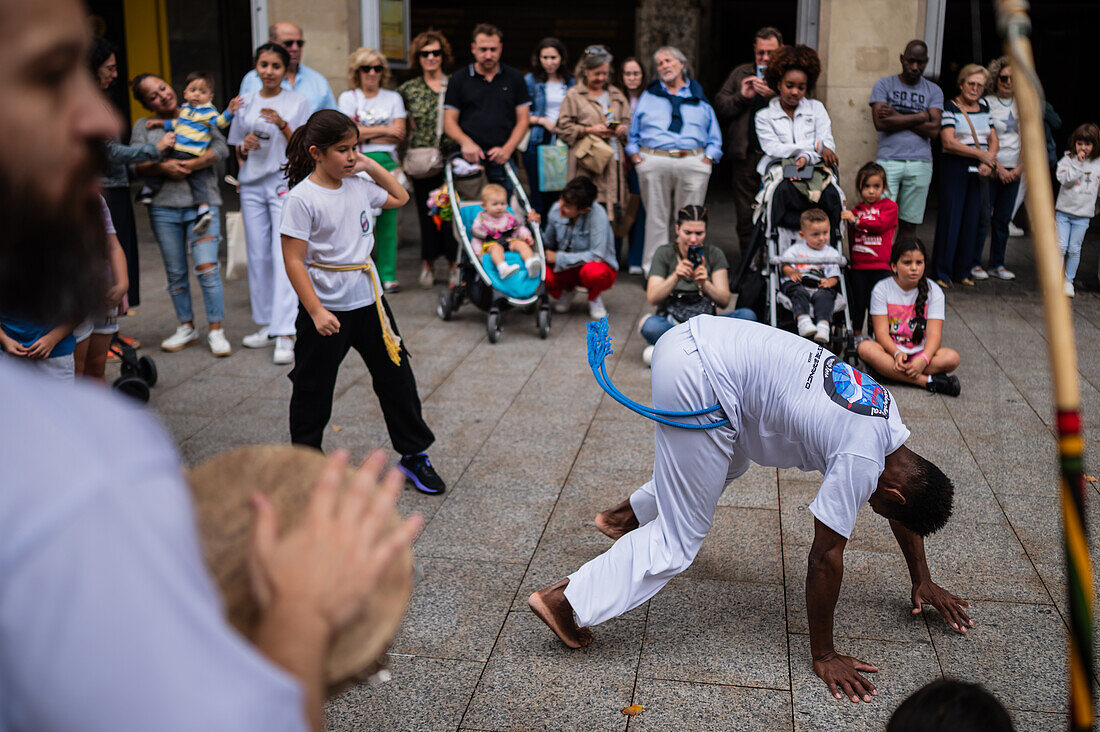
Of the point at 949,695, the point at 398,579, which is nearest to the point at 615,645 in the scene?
the point at 949,695

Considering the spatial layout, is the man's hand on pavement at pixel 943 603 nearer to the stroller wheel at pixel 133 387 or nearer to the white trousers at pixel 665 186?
the stroller wheel at pixel 133 387

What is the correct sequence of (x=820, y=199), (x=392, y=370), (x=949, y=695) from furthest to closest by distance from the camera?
(x=820, y=199), (x=392, y=370), (x=949, y=695)

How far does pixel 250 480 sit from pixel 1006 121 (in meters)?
10.1

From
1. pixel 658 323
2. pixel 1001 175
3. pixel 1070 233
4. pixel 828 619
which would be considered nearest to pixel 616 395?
pixel 828 619

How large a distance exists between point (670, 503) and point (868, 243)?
15.9 feet

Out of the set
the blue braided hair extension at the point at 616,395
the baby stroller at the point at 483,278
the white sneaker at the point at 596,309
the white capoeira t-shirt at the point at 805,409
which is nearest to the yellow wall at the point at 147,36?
the baby stroller at the point at 483,278

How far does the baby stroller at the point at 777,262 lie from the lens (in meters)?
7.13

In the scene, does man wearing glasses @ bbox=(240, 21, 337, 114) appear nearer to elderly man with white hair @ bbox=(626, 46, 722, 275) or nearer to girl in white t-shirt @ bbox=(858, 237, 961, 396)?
elderly man with white hair @ bbox=(626, 46, 722, 275)

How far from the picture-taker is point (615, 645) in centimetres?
364

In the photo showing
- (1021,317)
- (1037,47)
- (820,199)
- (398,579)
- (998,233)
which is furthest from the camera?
(1037,47)

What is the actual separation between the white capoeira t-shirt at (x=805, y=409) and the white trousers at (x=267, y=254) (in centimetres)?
448

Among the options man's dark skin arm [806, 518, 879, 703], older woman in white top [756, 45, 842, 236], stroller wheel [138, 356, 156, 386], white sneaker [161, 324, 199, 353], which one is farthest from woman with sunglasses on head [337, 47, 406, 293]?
man's dark skin arm [806, 518, 879, 703]

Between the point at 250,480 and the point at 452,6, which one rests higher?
the point at 452,6

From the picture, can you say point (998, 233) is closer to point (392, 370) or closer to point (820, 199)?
point (820, 199)
